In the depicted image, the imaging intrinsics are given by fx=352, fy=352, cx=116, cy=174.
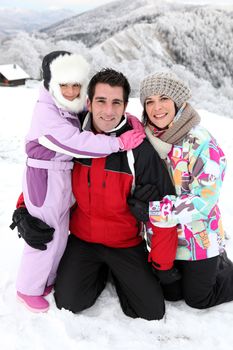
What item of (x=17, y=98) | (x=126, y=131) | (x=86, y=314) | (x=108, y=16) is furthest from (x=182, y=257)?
(x=108, y=16)

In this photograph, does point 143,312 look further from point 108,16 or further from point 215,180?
point 108,16

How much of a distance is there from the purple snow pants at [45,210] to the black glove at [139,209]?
1.65ft

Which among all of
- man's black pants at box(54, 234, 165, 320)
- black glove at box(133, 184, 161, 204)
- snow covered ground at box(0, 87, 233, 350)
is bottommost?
snow covered ground at box(0, 87, 233, 350)

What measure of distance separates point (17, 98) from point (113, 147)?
10087mm

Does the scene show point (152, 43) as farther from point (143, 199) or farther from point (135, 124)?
point (143, 199)

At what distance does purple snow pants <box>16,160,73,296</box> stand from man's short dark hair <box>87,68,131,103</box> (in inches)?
22.9

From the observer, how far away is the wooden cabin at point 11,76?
28484 millimetres

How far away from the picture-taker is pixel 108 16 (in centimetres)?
5200

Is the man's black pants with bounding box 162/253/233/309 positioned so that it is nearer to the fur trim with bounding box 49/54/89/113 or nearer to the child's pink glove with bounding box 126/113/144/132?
the child's pink glove with bounding box 126/113/144/132

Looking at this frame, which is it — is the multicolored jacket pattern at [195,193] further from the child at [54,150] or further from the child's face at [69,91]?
the child's face at [69,91]

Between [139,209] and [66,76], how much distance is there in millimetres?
1058

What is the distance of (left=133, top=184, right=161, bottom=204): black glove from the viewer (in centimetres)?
250

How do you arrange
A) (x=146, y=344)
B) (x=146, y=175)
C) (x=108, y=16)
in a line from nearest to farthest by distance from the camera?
(x=146, y=344) → (x=146, y=175) → (x=108, y=16)

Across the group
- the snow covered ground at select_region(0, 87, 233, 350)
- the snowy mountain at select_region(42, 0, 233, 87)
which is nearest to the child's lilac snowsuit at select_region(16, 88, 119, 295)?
the snow covered ground at select_region(0, 87, 233, 350)
